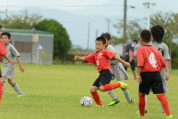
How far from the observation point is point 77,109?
9.09m

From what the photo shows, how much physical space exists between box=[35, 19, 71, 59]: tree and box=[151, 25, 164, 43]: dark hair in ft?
148

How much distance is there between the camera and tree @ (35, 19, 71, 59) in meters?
55.9

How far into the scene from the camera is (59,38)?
5691 cm

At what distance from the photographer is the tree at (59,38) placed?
55.9 metres

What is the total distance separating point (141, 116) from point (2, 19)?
60.6m

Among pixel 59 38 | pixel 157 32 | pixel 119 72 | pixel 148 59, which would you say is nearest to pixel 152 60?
pixel 148 59

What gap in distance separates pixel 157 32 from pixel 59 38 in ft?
160

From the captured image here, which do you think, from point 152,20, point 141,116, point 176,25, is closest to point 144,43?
point 141,116

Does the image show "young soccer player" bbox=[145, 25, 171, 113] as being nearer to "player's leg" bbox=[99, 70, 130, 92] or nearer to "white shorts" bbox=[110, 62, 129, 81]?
"player's leg" bbox=[99, 70, 130, 92]

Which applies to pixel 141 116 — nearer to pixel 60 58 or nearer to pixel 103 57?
pixel 103 57

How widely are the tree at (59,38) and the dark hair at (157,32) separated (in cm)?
4497

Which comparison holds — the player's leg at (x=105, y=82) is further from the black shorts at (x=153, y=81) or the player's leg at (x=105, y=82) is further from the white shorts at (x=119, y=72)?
the black shorts at (x=153, y=81)

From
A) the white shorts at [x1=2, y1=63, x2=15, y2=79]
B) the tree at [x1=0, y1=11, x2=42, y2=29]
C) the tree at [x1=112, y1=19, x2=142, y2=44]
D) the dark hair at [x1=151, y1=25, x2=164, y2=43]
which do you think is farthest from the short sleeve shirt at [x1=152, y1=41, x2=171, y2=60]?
the tree at [x1=0, y1=11, x2=42, y2=29]

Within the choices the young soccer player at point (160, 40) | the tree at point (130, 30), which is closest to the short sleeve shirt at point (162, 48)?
the young soccer player at point (160, 40)
